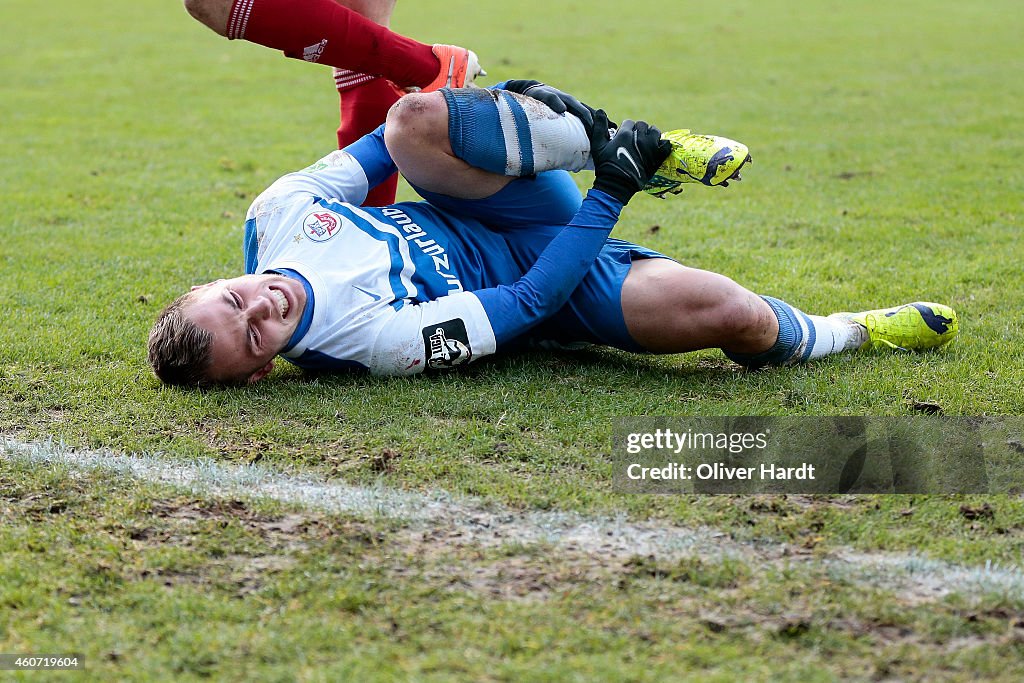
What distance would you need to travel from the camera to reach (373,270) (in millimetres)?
3404

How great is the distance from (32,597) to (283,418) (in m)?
1.05

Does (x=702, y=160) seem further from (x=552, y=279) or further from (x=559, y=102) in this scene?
(x=552, y=279)

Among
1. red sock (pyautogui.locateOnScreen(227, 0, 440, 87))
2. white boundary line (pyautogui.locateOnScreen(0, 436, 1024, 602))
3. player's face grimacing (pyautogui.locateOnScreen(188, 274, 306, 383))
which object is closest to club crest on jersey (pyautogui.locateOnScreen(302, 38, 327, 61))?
red sock (pyautogui.locateOnScreen(227, 0, 440, 87))

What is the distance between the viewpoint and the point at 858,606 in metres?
2.23

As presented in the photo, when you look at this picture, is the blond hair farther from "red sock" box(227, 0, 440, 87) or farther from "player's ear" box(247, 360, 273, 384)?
"red sock" box(227, 0, 440, 87)

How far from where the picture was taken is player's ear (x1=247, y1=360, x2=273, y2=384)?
350 centimetres

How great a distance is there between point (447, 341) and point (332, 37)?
1.25 m

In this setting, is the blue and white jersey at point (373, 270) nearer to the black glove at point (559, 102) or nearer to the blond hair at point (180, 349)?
the blond hair at point (180, 349)

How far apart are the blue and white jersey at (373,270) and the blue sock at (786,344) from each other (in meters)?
0.83

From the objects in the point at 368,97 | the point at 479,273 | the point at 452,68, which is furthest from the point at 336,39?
the point at 479,273

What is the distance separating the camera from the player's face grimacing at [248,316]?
325 cm

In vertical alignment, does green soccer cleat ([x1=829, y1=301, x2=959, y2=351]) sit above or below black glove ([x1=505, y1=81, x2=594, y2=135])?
below

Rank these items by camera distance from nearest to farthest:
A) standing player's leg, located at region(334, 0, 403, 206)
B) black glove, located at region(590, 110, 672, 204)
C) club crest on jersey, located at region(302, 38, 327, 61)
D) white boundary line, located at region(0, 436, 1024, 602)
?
white boundary line, located at region(0, 436, 1024, 602) < black glove, located at region(590, 110, 672, 204) < club crest on jersey, located at region(302, 38, 327, 61) < standing player's leg, located at region(334, 0, 403, 206)

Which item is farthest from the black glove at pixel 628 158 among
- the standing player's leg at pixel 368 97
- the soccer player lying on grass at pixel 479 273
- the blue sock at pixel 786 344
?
the standing player's leg at pixel 368 97
